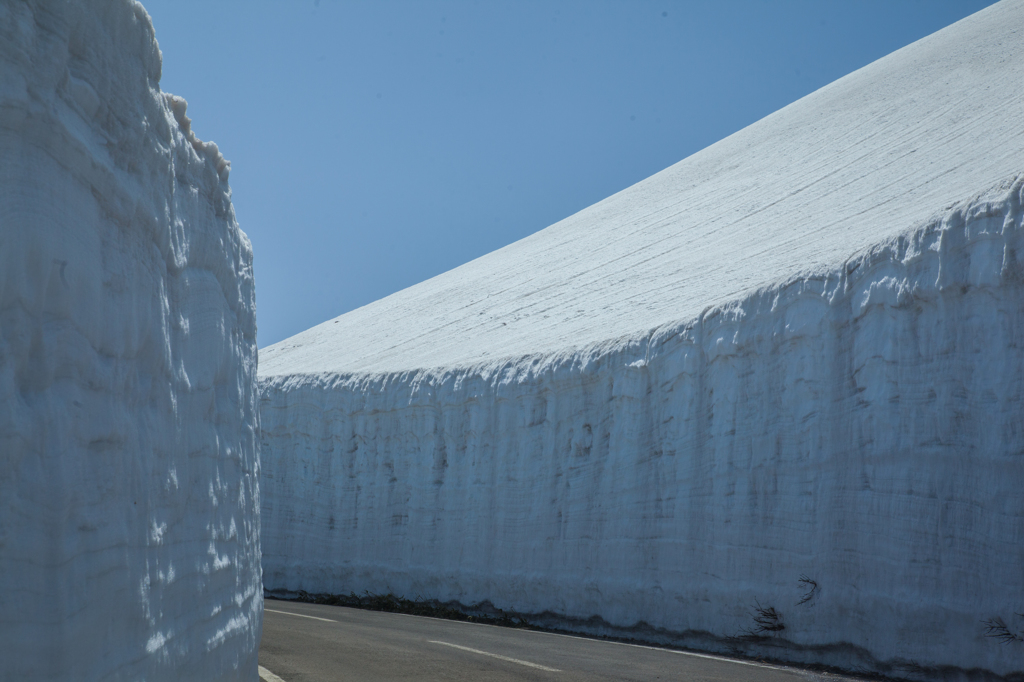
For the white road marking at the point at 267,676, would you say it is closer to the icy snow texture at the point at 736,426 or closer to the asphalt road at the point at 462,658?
the asphalt road at the point at 462,658

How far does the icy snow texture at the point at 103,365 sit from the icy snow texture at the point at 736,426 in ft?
20.7

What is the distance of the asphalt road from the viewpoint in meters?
6.96

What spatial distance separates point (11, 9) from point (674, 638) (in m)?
9.69

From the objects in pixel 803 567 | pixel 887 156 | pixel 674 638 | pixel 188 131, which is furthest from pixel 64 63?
pixel 887 156

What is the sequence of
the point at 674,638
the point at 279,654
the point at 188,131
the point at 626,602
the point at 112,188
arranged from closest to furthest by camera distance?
the point at 112,188 < the point at 188,131 < the point at 279,654 < the point at 674,638 < the point at 626,602

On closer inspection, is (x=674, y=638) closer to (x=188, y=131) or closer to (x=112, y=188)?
(x=188, y=131)

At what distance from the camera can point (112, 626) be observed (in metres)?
3.14

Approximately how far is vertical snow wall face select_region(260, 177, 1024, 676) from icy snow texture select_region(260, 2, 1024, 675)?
29mm

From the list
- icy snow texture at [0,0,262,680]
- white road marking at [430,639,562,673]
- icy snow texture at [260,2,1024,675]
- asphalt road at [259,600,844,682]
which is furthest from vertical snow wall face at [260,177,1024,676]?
icy snow texture at [0,0,262,680]

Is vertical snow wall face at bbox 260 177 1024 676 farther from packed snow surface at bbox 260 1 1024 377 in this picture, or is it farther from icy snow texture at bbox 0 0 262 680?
icy snow texture at bbox 0 0 262 680

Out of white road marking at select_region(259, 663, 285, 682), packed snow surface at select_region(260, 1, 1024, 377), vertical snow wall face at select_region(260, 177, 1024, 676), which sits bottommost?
white road marking at select_region(259, 663, 285, 682)

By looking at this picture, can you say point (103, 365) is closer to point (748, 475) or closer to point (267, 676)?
point (267, 676)

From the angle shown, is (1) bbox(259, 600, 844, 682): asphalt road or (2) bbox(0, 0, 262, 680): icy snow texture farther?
(1) bbox(259, 600, 844, 682): asphalt road

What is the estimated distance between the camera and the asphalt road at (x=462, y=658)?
6.96 meters
